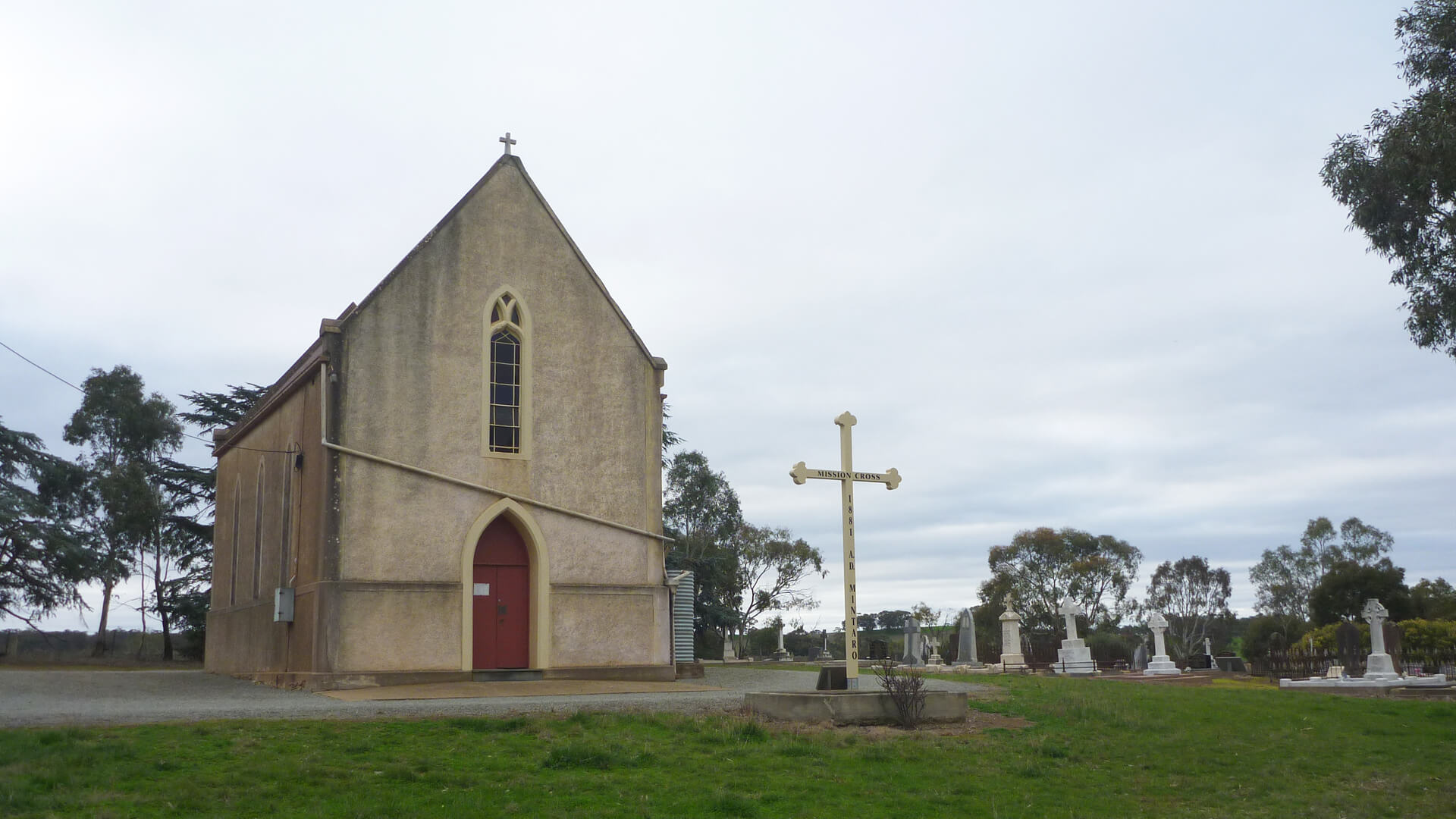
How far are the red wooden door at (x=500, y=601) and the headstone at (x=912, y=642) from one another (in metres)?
18.5

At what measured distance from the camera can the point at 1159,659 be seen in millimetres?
33375

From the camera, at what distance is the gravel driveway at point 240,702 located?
1356cm

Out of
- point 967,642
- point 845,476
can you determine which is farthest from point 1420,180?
point 967,642

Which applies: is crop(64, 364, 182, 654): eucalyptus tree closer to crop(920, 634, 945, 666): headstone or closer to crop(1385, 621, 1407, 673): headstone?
crop(920, 634, 945, 666): headstone

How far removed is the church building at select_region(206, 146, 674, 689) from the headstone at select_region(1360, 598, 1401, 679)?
17.1 meters

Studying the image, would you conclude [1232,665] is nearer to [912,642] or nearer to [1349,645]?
[1349,645]

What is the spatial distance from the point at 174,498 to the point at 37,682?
1279 inches

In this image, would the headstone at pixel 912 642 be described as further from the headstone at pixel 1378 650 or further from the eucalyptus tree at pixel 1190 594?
the eucalyptus tree at pixel 1190 594

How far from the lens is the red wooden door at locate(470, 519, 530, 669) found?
2225 cm

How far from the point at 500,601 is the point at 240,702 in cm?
676

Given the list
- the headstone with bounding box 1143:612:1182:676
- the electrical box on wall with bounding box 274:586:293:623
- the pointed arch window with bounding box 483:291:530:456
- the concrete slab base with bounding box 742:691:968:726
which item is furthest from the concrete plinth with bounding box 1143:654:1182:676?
the electrical box on wall with bounding box 274:586:293:623

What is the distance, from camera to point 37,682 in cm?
2066

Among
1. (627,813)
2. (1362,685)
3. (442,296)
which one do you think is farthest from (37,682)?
(1362,685)

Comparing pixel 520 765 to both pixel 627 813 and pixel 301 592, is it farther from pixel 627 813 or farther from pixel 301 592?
pixel 301 592
